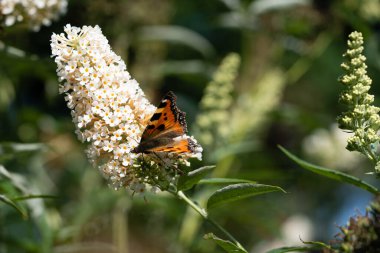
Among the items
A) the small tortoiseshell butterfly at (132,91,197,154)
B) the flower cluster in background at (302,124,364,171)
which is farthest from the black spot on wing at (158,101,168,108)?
the flower cluster in background at (302,124,364,171)

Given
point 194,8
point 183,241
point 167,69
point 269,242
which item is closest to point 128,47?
point 167,69

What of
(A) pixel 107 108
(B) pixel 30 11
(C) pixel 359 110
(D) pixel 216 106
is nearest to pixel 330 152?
(D) pixel 216 106

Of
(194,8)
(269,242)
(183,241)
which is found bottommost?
(183,241)

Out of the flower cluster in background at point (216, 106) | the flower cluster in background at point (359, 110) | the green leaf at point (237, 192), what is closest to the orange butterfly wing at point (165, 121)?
the green leaf at point (237, 192)

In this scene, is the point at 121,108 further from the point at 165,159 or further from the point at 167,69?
the point at 167,69

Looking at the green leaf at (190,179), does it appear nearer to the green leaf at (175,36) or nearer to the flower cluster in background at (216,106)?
the flower cluster in background at (216,106)

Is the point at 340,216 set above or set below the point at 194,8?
below
